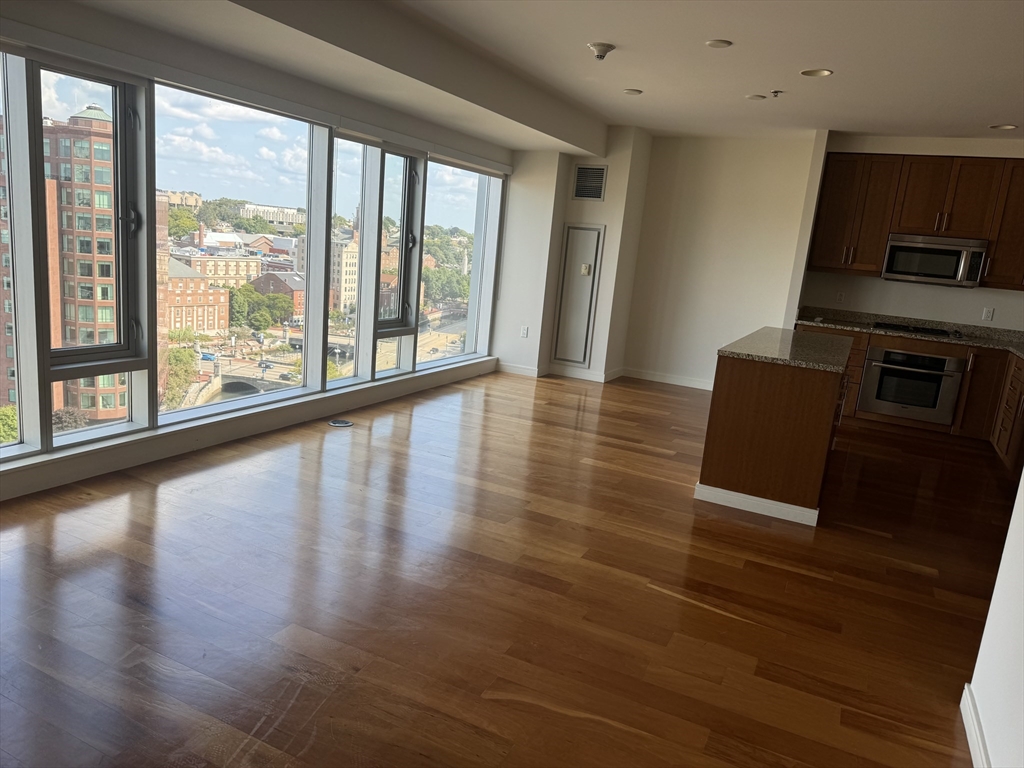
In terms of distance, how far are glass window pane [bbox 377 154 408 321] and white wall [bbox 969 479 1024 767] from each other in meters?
4.56

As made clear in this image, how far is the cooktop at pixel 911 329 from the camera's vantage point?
20.3 ft

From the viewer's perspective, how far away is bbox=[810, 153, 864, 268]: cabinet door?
20.7 feet

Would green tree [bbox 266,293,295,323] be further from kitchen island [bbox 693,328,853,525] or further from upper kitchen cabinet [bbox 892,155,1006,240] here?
upper kitchen cabinet [bbox 892,155,1006,240]

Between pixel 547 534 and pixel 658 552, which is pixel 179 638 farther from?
pixel 658 552

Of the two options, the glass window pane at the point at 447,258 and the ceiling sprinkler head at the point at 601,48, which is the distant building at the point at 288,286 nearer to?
the glass window pane at the point at 447,258

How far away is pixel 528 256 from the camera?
7262mm

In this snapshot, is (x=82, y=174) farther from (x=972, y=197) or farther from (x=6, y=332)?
(x=972, y=197)

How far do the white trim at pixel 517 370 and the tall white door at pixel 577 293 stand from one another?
1.19 ft

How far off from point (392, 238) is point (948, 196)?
4.77m

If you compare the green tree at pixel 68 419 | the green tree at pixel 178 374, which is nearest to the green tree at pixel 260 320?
the green tree at pixel 178 374

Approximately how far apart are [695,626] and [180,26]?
142 inches

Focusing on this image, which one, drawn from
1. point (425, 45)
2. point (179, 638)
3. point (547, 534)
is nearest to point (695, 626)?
point (547, 534)

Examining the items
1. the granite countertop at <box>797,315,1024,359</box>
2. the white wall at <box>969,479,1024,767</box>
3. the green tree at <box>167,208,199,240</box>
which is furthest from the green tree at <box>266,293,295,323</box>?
the granite countertop at <box>797,315,1024,359</box>

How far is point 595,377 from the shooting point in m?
7.43
